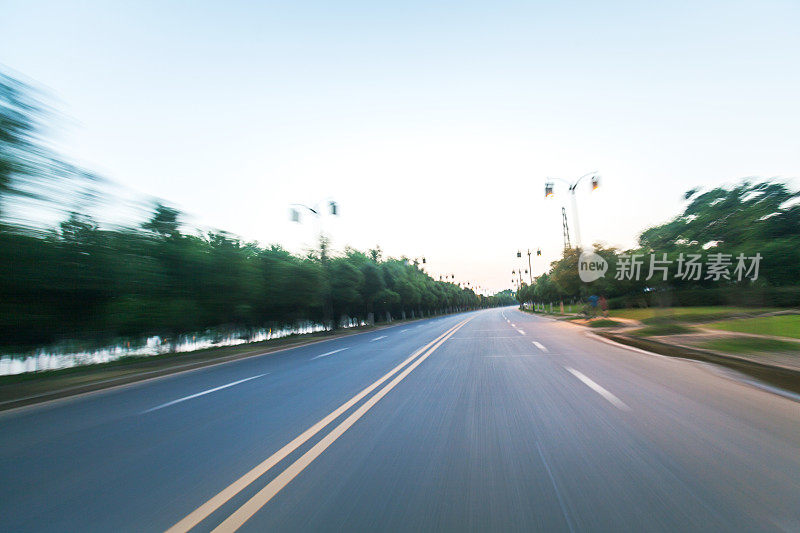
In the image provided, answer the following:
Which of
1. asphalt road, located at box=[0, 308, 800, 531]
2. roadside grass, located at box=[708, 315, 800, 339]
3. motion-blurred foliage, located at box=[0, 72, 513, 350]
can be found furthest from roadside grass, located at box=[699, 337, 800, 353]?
motion-blurred foliage, located at box=[0, 72, 513, 350]

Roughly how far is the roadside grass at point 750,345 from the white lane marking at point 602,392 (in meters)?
4.39

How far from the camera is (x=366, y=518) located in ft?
9.52

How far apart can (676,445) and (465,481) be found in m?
2.28

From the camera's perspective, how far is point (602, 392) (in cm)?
657

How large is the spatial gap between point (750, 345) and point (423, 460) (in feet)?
33.7

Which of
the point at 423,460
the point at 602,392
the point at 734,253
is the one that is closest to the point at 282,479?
the point at 423,460

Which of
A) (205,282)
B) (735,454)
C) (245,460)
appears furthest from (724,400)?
(205,282)

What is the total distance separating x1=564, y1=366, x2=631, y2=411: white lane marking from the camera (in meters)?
5.73

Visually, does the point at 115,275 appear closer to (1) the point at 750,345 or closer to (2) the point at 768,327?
(1) the point at 750,345

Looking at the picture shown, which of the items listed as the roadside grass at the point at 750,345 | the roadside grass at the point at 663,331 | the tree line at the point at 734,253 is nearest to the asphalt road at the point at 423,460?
the roadside grass at the point at 750,345

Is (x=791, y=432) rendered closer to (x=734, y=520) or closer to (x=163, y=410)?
(x=734, y=520)

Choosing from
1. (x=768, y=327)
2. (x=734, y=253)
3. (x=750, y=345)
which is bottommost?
(x=768, y=327)

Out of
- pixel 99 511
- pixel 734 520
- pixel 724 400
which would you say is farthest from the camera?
pixel 724 400

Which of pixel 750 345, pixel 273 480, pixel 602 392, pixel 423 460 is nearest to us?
pixel 273 480
